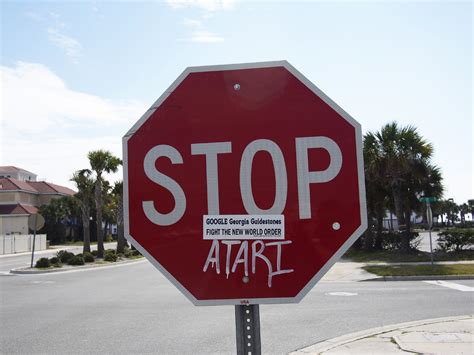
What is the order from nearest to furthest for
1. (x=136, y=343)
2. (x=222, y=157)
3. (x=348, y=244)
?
(x=348, y=244) < (x=222, y=157) < (x=136, y=343)

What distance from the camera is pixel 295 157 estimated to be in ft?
5.56

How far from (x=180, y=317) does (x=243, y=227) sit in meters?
7.18

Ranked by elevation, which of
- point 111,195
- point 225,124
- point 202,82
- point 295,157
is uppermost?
point 111,195

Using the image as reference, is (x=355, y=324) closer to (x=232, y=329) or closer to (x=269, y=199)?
(x=232, y=329)

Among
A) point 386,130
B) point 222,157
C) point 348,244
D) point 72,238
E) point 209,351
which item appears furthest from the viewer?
point 72,238

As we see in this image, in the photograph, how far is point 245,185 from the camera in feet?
5.59

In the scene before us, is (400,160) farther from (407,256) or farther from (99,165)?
(99,165)

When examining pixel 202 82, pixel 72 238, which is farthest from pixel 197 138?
pixel 72 238

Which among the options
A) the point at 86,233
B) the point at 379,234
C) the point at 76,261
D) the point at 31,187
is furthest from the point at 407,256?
the point at 31,187

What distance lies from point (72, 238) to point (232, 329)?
225ft

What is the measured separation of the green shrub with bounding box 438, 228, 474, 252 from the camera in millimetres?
21016

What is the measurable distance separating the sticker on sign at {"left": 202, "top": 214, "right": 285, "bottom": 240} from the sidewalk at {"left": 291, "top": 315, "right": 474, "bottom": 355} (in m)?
4.24

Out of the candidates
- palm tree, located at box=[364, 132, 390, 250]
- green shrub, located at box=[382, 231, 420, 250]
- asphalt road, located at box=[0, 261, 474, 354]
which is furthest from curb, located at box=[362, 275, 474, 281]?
green shrub, located at box=[382, 231, 420, 250]

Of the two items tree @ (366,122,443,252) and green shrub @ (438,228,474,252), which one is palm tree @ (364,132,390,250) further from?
green shrub @ (438,228,474,252)
